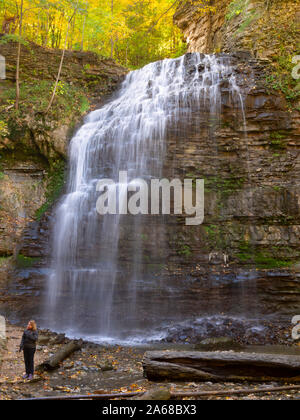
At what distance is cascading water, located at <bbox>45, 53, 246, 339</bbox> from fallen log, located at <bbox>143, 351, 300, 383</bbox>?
4285 mm

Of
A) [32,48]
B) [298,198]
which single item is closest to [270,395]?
[298,198]

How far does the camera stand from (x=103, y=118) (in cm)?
1454

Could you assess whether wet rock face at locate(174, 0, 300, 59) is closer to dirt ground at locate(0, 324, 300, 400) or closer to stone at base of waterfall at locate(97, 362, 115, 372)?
dirt ground at locate(0, 324, 300, 400)

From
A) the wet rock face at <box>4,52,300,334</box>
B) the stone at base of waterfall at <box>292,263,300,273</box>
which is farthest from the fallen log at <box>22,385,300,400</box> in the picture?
the stone at base of waterfall at <box>292,263,300,273</box>

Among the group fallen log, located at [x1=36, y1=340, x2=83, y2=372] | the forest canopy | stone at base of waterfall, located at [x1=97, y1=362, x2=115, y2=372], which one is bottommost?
stone at base of waterfall, located at [x1=97, y1=362, x2=115, y2=372]

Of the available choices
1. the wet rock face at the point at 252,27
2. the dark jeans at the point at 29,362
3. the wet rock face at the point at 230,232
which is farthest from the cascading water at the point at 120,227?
the dark jeans at the point at 29,362

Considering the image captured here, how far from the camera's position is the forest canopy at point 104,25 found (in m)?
17.7

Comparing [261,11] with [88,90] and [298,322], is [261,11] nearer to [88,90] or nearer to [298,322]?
[88,90]

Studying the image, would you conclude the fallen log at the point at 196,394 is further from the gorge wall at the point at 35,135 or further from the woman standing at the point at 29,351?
the gorge wall at the point at 35,135

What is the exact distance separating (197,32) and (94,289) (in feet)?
58.8

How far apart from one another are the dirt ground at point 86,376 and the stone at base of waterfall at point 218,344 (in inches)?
64.2

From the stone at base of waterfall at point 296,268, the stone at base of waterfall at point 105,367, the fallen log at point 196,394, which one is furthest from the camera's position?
the stone at base of waterfall at point 296,268

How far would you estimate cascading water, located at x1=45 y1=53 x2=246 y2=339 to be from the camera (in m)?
10.6

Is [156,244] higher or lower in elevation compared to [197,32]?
lower
